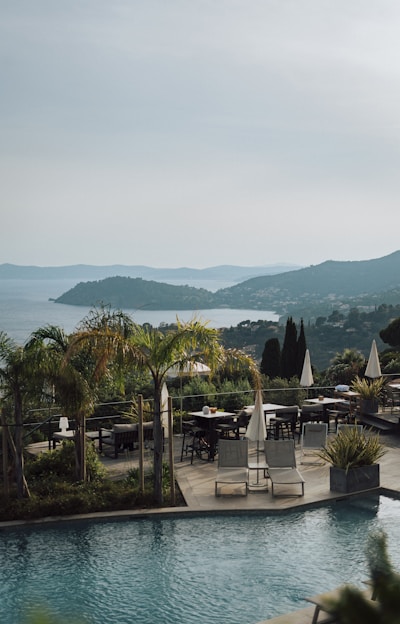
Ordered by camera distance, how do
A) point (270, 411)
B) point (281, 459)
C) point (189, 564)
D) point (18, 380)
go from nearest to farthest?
1. point (189, 564)
2. point (18, 380)
3. point (281, 459)
4. point (270, 411)

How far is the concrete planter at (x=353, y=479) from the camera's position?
10.2 meters

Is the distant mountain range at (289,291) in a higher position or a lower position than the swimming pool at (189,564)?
higher

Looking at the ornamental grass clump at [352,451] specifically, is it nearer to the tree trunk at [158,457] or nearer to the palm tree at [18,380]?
the tree trunk at [158,457]

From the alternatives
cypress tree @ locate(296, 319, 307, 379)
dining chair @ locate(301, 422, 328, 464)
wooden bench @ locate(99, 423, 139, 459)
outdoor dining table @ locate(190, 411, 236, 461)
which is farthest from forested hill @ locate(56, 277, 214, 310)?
dining chair @ locate(301, 422, 328, 464)

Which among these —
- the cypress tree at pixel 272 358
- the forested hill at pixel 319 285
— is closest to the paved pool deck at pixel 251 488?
the cypress tree at pixel 272 358

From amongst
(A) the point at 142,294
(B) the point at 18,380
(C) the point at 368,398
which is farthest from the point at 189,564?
(A) the point at 142,294

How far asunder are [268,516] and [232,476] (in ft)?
3.75

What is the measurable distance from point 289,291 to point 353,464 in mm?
84286

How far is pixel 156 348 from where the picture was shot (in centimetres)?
979

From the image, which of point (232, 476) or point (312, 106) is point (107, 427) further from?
point (312, 106)

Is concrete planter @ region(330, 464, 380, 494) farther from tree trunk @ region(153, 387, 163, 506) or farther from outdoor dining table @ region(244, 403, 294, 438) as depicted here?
outdoor dining table @ region(244, 403, 294, 438)

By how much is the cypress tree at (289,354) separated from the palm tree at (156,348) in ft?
59.5

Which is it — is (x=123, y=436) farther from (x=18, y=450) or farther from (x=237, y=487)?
(x=18, y=450)

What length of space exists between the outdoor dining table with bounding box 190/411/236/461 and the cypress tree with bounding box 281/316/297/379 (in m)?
15.2
